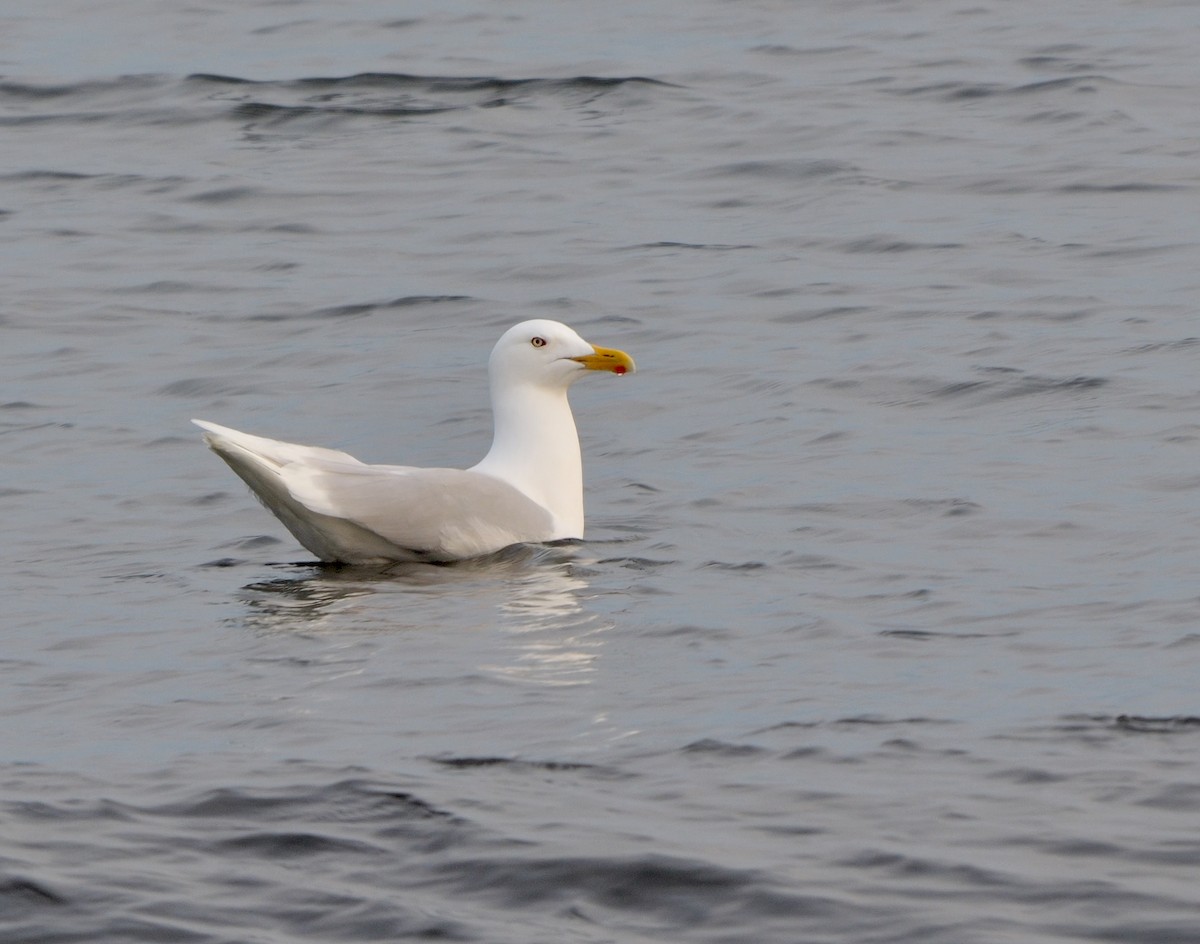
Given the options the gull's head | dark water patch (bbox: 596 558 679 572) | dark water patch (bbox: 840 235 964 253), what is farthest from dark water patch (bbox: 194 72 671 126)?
dark water patch (bbox: 596 558 679 572)

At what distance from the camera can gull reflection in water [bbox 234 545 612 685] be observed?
816 centimetres

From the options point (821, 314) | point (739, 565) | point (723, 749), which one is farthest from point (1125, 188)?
point (723, 749)

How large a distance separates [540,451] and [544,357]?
0.53 meters

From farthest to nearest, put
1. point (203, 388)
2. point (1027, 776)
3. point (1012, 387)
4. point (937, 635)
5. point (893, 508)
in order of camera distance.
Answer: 1. point (203, 388)
2. point (1012, 387)
3. point (893, 508)
4. point (937, 635)
5. point (1027, 776)

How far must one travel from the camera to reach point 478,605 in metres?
9.09

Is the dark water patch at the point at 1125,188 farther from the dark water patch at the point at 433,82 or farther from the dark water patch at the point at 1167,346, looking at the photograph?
the dark water patch at the point at 433,82

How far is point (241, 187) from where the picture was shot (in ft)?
61.6

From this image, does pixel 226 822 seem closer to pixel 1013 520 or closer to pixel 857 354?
pixel 1013 520

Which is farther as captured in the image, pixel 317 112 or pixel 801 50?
pixel 801 50

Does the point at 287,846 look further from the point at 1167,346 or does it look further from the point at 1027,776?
the point at 1167,346

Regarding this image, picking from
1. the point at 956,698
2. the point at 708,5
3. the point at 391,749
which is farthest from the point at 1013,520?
the point at 708,5

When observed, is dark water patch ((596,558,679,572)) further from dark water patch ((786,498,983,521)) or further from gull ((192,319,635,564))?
dark water patch ((786,498,983,521))

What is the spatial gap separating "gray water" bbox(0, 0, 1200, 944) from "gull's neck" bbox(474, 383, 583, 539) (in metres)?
0.26

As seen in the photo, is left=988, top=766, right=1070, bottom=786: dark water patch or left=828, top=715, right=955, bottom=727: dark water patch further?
left=828, top=715, right=955, bottom=727: dark water patch
